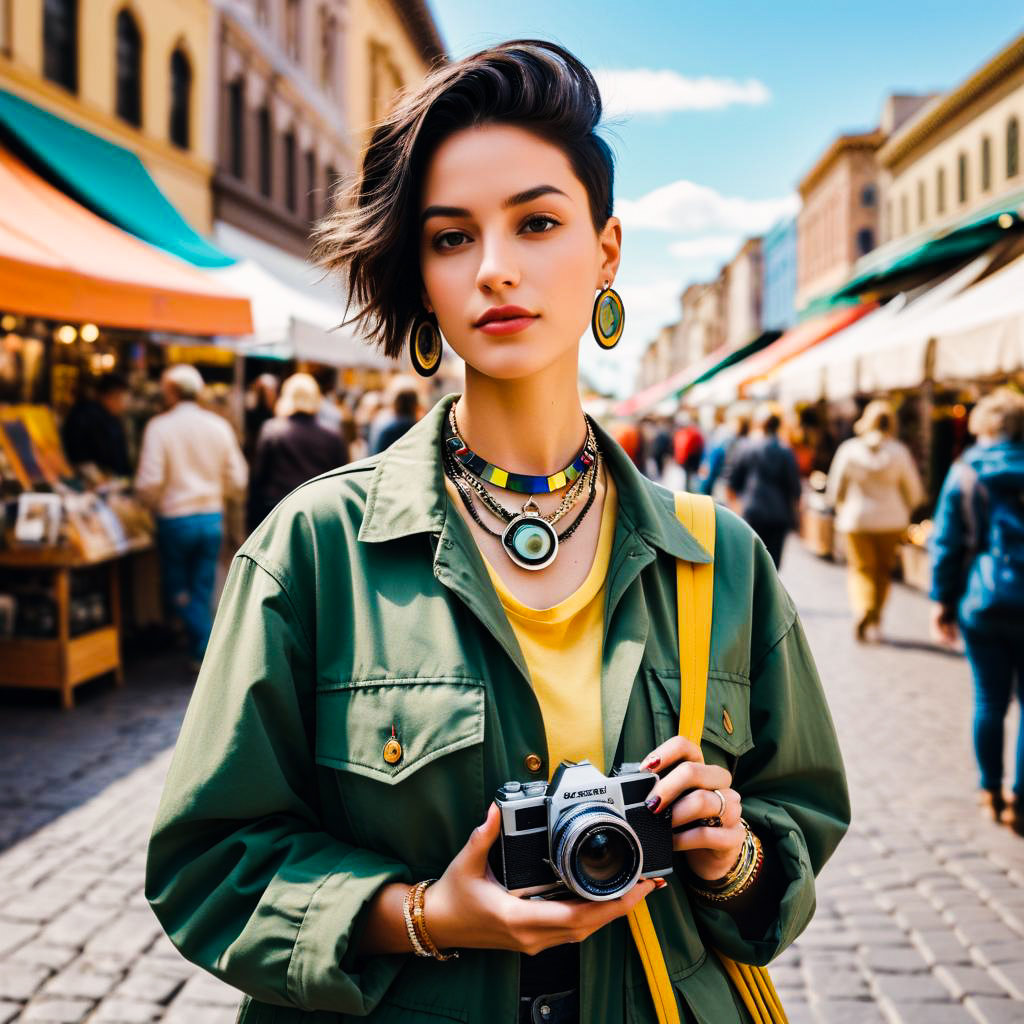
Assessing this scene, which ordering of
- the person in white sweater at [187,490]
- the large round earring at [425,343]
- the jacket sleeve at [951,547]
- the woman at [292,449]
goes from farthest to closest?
the woman at [292,449] < the person in white sweater at [187,490] < the jacket sleeve at [951,547] < the large round earring at [425,343]

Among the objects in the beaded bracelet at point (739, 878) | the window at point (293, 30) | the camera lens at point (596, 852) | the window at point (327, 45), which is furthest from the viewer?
the window at point (327, 45)

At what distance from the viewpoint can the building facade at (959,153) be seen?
2994cm

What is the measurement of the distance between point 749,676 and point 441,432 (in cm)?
60

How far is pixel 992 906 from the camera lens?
409cm

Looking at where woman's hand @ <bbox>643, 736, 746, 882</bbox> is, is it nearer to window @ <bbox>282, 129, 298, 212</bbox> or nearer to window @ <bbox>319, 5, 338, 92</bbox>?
window @ <bbox>282, 129, 298, 212</bbox>

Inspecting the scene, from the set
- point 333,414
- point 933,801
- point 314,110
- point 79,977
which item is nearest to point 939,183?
point 314,110

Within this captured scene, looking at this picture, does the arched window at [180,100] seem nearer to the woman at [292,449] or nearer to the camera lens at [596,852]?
the woman at [292,449]

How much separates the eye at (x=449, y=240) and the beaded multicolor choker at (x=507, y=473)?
293 mm

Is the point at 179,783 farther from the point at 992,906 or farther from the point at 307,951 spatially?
the point at 992,906

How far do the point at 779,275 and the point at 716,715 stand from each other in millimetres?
75627

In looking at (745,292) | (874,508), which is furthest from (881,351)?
(745,292)

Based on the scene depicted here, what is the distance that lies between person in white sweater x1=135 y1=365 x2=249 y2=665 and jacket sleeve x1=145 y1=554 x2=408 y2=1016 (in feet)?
20.2

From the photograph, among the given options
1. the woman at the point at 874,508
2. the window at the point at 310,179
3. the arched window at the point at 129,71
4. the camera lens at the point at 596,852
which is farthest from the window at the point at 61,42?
the camera lens at the point at 596,852

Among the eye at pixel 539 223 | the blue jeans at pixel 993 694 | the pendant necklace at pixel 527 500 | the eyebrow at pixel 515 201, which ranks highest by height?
the eyebrow at pixel 515 201
